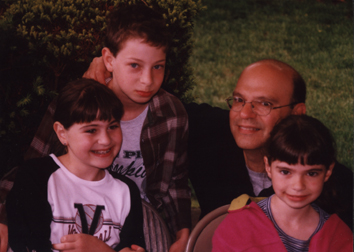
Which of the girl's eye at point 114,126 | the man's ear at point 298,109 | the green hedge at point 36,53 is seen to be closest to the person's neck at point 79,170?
the girl's eye at point 114,126

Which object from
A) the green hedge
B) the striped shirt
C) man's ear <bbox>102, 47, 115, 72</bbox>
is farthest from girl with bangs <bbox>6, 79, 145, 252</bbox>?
the striped shirt

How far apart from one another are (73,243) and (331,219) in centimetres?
137

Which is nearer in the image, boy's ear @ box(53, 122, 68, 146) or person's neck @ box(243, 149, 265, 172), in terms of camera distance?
boy's ear @ box(53, 122, 68, 146)

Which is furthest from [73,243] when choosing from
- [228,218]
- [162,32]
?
[162,32]

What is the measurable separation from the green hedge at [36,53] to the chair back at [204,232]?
4.48 ft

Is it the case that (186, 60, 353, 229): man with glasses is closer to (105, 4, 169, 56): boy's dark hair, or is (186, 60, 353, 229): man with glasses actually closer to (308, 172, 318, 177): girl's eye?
(308, 172, 318, 177): girl's eye

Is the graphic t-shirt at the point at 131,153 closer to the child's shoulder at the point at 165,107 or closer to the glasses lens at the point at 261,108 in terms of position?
the child's shoulder at the point at 165,107

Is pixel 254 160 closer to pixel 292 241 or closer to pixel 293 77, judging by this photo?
pixel 293 77

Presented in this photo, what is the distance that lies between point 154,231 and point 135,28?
125 centimetres

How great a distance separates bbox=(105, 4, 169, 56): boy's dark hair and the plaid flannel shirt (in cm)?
46

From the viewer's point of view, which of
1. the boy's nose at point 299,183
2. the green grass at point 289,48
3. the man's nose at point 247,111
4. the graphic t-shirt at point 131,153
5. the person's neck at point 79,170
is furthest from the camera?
the green grass at point 289,48

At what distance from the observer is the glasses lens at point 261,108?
8.77ft

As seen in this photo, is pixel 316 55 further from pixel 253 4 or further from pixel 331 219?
pixel 331 219

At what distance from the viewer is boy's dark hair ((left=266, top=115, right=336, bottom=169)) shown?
6.95 feet
